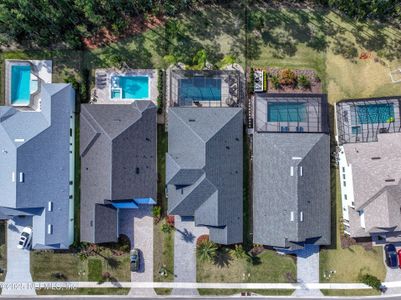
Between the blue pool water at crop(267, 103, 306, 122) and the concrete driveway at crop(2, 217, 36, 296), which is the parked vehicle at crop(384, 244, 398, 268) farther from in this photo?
the concrete driveway at crop(2, 217, 36, 296)

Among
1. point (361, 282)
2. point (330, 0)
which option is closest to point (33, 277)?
point (361, 282)

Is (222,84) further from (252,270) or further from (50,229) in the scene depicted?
(50,229)

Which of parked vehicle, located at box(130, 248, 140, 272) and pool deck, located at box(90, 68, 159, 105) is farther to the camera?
pool deck, located at box(90, 68, 159, 105)

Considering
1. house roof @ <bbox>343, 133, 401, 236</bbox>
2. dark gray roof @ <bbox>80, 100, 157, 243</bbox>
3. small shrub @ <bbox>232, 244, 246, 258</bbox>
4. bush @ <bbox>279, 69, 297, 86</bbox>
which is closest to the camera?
house roof @ <bbox>343, 133, 401, 236</bbox>

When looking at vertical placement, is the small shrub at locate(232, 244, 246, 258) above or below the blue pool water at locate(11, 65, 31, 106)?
below

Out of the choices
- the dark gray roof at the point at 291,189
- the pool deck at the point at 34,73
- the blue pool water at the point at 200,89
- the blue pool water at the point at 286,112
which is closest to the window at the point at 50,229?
the pool deck at the point at 34,73

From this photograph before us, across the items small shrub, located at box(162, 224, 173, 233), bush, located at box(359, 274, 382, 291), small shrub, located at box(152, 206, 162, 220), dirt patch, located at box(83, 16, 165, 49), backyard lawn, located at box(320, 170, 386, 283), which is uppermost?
dirt patch, located at box(83, 16, 165, 49)

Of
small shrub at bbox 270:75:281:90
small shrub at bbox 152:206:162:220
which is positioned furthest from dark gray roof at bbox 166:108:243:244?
small shrub at bbox 270:75:281:90
